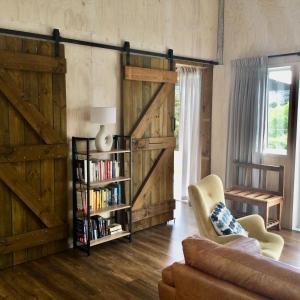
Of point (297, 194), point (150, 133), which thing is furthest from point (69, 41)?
point (297, 194)

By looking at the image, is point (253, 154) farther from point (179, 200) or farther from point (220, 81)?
point (179, 200)

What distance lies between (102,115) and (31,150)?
82 cm

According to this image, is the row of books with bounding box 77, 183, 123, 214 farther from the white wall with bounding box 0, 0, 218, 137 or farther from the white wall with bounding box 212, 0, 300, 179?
the white wall with bounding box 212, 0, 300, 179

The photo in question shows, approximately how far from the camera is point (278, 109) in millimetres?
5066

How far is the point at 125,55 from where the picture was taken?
4.46 metres

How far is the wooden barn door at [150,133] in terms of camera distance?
4.60 m

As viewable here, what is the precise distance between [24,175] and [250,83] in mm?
3312

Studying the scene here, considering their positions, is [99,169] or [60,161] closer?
[60,161]

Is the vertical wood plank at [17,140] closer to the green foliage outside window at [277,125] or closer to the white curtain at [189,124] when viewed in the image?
the white curtain at [189,124]

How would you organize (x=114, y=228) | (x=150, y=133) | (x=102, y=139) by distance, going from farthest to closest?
(x=150, y=133) → (x=114, y=228) → (x=102, y=139)

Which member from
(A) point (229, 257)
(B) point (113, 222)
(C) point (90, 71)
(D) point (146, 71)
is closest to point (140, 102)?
(D) point (146, 71)

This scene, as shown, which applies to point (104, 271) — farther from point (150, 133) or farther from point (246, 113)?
point (246, 113)

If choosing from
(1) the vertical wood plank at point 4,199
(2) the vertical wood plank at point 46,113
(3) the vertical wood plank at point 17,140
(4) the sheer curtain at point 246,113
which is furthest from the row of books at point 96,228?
(4) the sheer curtain at point 246,113

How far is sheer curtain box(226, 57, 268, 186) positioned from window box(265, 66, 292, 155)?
144 mm
